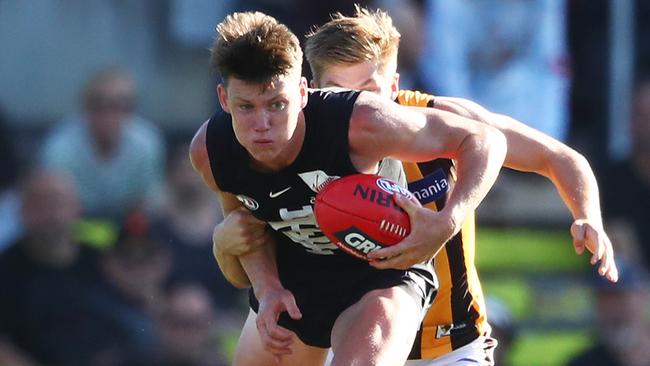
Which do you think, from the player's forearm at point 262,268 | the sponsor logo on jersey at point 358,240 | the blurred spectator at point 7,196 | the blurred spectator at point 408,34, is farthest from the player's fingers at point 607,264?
the blurred spectator at point 7,196

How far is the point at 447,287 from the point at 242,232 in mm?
859

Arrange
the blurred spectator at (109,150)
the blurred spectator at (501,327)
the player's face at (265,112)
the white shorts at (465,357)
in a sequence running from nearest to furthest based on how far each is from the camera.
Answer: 1. the player's face at (265,112)
2. the white shorts at (465,357)
3. the blurred spectator at (501,327)
4. the blurred spectator at (109,150)

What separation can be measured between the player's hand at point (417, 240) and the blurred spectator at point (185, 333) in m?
4.75

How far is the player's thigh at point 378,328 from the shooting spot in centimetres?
472

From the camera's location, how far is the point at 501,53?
9.63m

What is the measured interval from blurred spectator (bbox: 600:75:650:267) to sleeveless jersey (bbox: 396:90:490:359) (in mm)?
4646

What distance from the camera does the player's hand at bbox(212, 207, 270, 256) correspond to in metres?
5.14

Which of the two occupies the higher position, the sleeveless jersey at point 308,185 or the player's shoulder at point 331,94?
the player's shoulder at point 331,94

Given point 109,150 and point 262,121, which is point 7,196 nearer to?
point 109,150

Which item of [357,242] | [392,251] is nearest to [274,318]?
[357,242]

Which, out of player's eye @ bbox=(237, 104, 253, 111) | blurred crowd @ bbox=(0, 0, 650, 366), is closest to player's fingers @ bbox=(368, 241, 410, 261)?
player's eye @ bbox=(237, 104, 253, 111)

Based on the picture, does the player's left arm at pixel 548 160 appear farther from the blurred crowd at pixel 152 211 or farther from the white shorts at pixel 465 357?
the blurred crowd at pixel 152 211

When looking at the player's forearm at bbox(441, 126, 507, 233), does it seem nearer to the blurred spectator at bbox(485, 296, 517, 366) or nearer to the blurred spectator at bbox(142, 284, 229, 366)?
the blurred spectator at bbox(485, 296, 517, 366)

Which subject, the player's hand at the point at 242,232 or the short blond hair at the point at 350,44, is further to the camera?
the short blond hair at the point at 350,44
